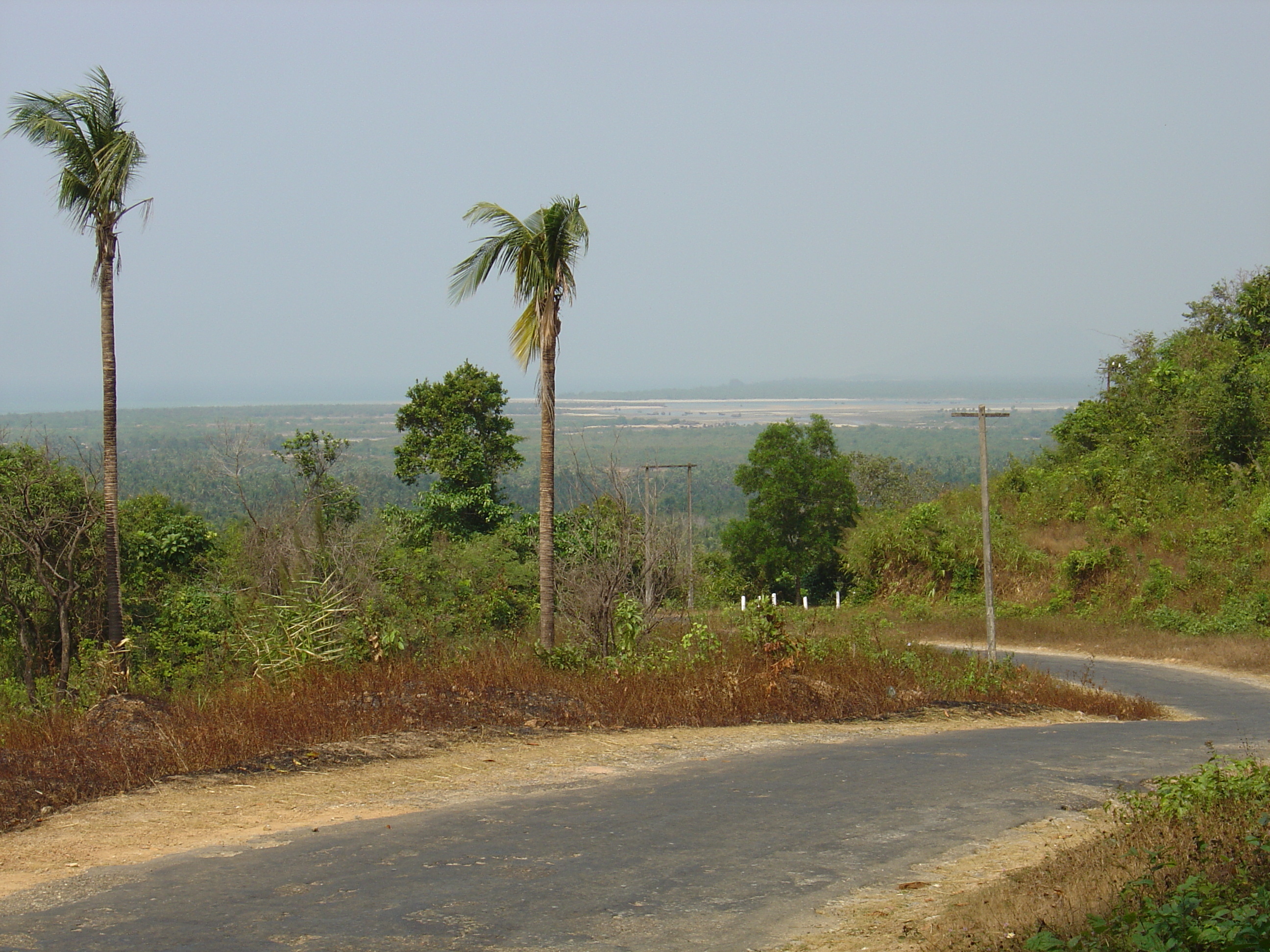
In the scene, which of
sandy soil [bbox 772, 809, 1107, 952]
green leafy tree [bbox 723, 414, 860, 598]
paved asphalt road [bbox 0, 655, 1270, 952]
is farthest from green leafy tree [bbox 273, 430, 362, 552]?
sandy soil [bbox 772, 809, 1107, 952]

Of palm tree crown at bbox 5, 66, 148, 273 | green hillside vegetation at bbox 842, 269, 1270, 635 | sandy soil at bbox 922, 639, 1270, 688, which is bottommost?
sandy soil at bbox 922, 639, 1270, 688

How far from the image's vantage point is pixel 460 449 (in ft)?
127

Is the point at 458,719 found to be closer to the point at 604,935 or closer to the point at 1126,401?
the point at 604,935

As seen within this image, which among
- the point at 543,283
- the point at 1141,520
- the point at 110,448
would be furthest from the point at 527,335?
the point at 1141,520

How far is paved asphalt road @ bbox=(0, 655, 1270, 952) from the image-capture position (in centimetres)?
602

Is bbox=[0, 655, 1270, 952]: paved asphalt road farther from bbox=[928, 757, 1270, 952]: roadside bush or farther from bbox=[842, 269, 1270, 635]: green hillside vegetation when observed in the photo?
bbox=[842, 269, 1270, 635]: green hillside vegetation

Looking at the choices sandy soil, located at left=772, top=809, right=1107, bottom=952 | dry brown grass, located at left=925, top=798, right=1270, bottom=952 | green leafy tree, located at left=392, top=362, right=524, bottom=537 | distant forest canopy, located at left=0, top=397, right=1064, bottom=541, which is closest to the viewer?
dry brown grass, located at left=925, top=798, right=1270, bottom=952

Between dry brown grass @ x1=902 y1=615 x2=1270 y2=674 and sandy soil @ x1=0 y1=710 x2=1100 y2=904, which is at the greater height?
Result: sandy soil @ x1=0 y1=710 x2=1100 y2=904

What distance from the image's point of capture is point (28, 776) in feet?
28.9

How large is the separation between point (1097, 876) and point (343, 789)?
20.4 feet

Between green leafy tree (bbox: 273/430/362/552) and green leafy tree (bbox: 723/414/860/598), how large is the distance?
20877 mm

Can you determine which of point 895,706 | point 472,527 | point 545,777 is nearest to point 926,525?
point 472,527

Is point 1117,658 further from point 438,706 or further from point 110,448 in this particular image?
point 110,448

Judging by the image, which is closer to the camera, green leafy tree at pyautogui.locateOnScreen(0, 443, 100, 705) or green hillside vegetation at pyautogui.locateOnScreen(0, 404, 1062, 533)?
green leafy tree at pyautogui.locateOnScreen(0, 443, 100, 705)
